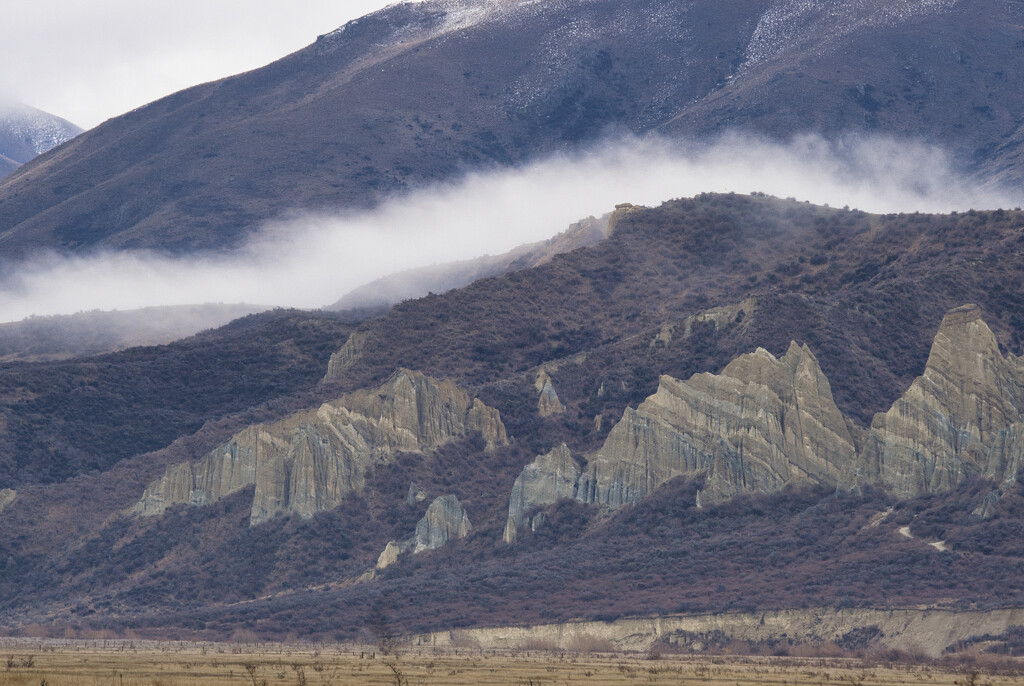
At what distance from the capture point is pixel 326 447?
144125 millimetres

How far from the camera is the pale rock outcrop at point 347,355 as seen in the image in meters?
168

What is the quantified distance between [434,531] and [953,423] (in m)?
33.7

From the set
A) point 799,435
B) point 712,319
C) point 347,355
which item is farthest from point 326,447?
point 799,435

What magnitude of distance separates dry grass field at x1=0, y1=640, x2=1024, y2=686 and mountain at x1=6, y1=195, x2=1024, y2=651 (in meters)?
13.6

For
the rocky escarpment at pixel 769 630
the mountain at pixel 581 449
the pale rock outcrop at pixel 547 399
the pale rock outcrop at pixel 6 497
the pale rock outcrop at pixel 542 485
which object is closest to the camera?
the rocky escarpment at pixel 769 630

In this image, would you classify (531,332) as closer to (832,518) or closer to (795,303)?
(795,303)

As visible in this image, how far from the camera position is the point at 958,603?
355 ft

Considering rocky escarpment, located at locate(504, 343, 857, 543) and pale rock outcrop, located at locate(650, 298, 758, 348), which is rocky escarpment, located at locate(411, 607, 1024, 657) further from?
pale rock outcrop, located at locate(650, 298, 758, 348)

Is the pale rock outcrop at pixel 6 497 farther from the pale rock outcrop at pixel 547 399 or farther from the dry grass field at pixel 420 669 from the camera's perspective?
the dry grass field at pixel 420 669

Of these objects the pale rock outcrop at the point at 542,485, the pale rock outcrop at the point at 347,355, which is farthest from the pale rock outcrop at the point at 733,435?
the pale rock outcrop at the point at 347,355

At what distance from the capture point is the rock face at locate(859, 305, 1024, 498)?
126 meters

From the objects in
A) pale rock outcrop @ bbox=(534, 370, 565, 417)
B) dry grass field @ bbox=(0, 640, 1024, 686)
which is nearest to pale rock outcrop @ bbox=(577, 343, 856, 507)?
pale rock outcrop @ bbox=(534, 370, 565, 417)

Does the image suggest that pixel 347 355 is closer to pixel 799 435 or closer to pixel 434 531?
pixel 434 531

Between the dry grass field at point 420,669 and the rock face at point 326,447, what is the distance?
39.7 m
